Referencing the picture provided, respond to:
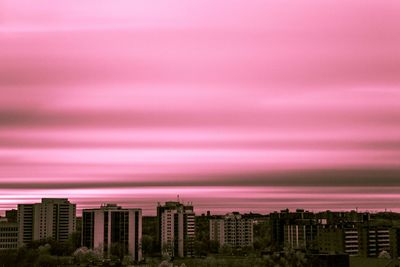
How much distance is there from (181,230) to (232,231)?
15711mm

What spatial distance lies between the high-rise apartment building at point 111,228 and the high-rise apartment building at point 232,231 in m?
20.7

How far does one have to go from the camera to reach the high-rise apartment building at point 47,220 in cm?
10631

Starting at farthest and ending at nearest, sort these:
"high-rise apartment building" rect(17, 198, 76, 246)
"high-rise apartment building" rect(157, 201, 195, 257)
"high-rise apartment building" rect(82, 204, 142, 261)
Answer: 1. "high-rise apartment building" rect(17, 198, 76, 246)
2. "high-rise apartment building" rect(157, 201, 195, 257)
3. "high-rise apartment building" rect(82, 204, 142, 261)

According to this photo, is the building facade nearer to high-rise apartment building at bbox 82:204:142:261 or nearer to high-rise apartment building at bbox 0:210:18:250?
high-rise apartment building at bbox 0:210:18:250

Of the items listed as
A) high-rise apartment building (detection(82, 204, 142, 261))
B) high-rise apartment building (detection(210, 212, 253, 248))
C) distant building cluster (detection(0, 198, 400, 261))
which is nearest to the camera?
distant building cluster (detection(0, 198, 400, 261))

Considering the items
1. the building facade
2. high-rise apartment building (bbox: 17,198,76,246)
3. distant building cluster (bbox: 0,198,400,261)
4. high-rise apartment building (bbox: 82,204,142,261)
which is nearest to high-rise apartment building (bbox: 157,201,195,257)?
distant building cluster (bbox: 0,198,400,261)

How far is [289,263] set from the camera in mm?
21906

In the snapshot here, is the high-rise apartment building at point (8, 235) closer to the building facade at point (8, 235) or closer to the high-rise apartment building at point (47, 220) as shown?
the building facade at point (8, 235)

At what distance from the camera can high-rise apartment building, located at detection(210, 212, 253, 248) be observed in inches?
4220

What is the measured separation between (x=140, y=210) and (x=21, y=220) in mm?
22579

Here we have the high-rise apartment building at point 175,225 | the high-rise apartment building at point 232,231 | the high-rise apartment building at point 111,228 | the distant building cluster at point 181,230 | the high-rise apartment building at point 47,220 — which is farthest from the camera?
the high-rise apartment building at point 232,231

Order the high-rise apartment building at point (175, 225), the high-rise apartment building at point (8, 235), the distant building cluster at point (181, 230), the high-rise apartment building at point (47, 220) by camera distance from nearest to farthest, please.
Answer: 1. the distant building cluster at point (181, 230)
2. the high-rise apartment building at point (175, 225)
3. the high-rise apartment building at point (8, 235)
4. the high-rise apartment building at point (47, 220)

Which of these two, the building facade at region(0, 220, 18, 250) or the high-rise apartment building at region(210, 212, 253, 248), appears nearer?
the building facade at region(0, 220, 18, 250)

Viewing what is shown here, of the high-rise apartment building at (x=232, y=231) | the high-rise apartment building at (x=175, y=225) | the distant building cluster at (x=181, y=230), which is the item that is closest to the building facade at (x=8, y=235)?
the distant building cluster at (x=181, y=230)
